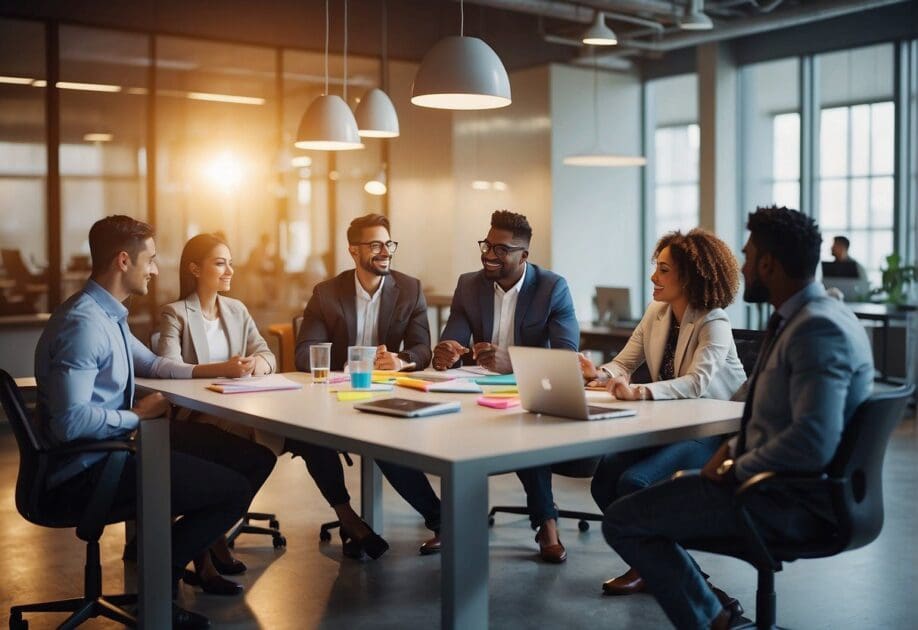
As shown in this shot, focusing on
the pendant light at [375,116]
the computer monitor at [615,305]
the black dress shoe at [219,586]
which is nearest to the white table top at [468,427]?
the black dress shoe at [219,586]

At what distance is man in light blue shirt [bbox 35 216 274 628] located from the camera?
3203mm

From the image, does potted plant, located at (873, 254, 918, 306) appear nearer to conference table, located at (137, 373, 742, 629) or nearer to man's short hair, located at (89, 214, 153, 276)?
conference table, located at (137, 373, 742, 629)

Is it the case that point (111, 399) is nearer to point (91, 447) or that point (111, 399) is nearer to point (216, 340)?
point (91, 447)

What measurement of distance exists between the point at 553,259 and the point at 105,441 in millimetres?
7480

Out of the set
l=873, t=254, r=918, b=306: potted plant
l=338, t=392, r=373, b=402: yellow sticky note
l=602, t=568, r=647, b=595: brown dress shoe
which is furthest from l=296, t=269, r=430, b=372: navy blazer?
l=873, t=254, r=918, b=306: potted plant

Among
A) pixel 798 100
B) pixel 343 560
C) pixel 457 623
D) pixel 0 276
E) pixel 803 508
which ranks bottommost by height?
pixel 343 560

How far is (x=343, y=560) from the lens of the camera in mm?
4426

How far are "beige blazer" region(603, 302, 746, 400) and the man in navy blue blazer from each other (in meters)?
0.59

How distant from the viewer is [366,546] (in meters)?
4.41

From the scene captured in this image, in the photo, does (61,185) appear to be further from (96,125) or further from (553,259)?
(553,259)

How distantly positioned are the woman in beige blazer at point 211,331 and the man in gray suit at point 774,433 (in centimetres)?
179

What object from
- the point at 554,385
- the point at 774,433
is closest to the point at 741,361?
the point at 554,385

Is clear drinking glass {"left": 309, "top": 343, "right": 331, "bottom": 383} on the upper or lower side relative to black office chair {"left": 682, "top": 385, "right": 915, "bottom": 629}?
upper

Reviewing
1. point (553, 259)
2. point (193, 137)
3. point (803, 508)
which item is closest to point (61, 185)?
point (193, 137)
